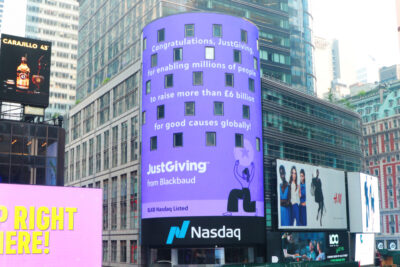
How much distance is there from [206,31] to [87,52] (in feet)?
169

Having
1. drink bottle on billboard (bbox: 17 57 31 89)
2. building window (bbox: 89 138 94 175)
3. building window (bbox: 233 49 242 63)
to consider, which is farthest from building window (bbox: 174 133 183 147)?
building window (bbox: 89 138 94 175)

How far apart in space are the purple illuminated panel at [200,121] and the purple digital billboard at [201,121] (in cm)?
12

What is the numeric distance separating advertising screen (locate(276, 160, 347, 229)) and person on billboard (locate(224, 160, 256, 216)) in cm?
703

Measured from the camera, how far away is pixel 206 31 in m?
66.9

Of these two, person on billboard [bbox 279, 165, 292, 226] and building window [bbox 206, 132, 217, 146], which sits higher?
building window [bbox 206, 132, 217, 146]

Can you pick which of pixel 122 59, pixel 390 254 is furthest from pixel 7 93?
pixel 390 254

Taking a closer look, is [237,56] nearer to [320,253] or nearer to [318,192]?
[318,192]

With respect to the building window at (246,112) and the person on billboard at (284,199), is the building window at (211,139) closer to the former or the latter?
the building window at (246,112)

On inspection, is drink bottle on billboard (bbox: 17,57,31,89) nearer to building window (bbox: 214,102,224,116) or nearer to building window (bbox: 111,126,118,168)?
building window (bbox: 214,102,224,116)

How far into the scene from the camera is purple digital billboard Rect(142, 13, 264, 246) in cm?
Answer: 6328

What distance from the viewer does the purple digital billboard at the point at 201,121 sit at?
63.3 metres

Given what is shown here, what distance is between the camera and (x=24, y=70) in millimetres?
59562

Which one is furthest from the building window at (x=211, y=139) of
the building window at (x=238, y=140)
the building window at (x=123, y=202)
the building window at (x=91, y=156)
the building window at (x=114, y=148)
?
the building window at (x=91, y=156)

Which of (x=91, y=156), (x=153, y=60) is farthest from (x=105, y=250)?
(x=153, y=60)
